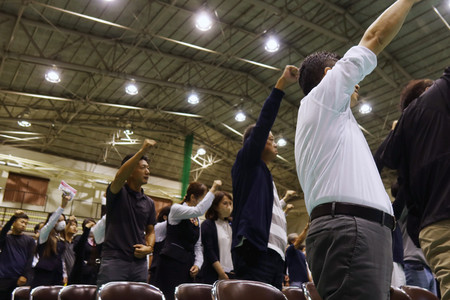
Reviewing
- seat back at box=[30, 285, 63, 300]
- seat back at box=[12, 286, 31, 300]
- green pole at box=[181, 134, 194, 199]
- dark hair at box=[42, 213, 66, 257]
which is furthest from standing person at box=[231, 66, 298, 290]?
green pole at box=[181, 134, 194, 199]

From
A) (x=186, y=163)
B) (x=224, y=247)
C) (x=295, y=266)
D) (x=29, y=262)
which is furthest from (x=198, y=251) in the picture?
(x=186, y=163)

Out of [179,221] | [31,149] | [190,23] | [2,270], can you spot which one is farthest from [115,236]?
[31,149]

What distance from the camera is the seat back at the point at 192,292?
2.24 meters

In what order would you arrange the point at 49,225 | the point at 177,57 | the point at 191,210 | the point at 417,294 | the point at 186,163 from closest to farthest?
the point at 417,294 < the point at 191,210 < the point at 49,225 < the point at 177,57 < the point at 186,163

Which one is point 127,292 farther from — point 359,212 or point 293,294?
point 359,212

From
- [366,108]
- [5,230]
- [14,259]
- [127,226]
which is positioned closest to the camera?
[127,226]

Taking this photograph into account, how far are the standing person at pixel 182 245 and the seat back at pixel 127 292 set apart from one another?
1.00 meters

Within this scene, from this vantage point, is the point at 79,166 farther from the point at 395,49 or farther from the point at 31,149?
the point at 395,49

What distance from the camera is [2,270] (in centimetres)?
532

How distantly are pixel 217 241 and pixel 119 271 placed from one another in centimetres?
109

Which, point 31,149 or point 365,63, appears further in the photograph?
point 31,149

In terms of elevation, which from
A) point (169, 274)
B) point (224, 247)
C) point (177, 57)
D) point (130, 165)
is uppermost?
point (177, 57)

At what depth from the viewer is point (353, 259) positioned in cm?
117

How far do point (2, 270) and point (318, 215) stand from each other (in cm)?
518
